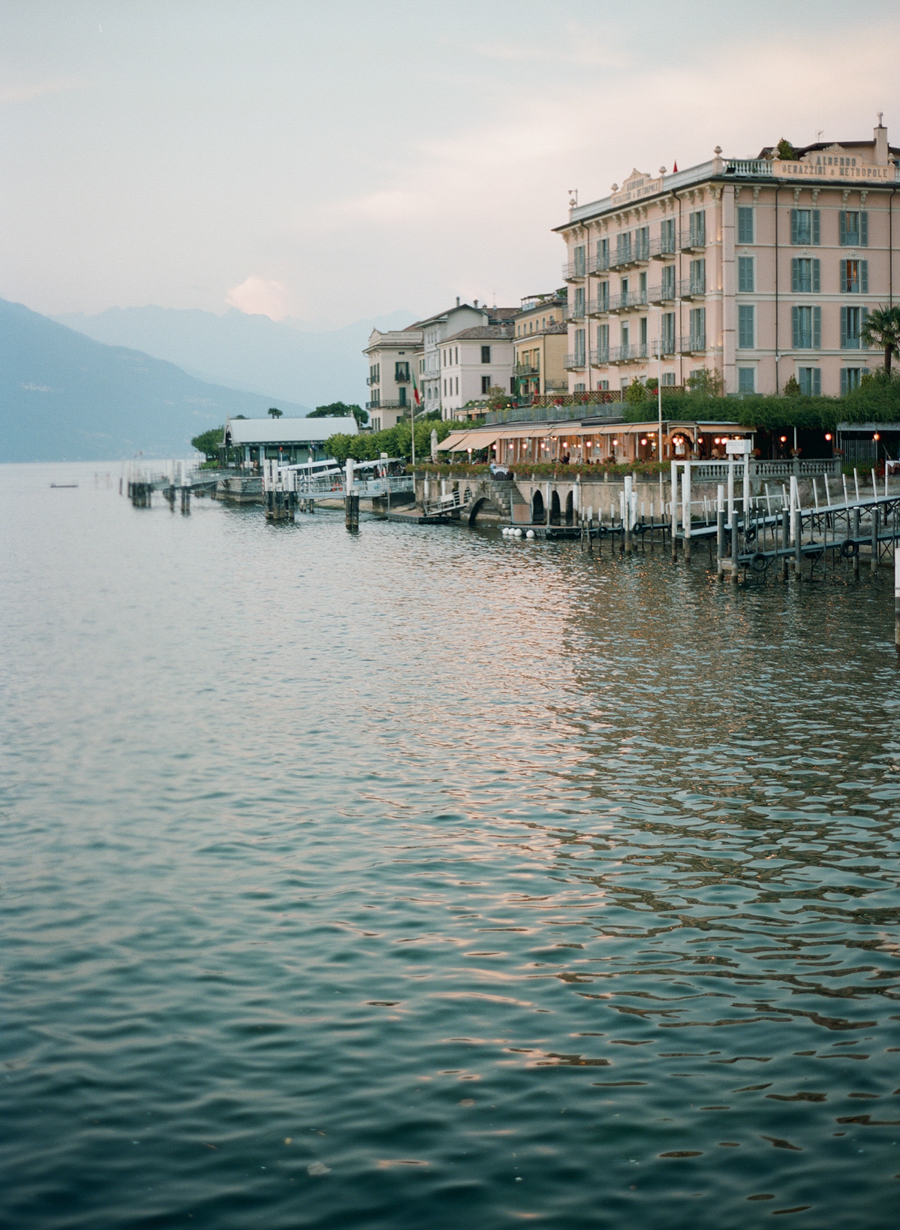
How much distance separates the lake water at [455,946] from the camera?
1071cm

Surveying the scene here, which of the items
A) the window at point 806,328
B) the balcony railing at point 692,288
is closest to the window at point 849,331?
the window at point 806,328

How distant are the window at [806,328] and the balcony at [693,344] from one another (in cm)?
520

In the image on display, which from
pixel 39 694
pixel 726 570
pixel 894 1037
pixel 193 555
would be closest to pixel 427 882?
pixel 894 1037

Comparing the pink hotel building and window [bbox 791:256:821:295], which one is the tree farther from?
window [bbox 791:256:821:295]

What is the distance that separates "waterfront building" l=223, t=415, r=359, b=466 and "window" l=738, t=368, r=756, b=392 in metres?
108

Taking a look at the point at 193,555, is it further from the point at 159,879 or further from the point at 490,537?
the point at 159,879

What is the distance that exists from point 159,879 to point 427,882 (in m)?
3.51

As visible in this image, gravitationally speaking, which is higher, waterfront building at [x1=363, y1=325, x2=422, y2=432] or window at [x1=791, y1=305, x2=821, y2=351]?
waterfront building at [x1=363, y1=325, x2=422, y2=432]

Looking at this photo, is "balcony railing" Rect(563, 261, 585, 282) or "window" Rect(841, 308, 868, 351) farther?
"balcony railing" Rect(563, 261, 585, 282)

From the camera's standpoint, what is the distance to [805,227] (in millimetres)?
80875

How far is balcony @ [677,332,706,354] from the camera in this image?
Answer: 81.3 m

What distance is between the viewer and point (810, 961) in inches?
579

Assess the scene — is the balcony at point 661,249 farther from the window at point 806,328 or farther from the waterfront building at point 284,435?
the waterfront building at point 284,435

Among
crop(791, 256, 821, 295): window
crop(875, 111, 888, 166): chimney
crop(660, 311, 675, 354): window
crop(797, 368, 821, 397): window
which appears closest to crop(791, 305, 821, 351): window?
crop(791, 256, 821, 295): window
